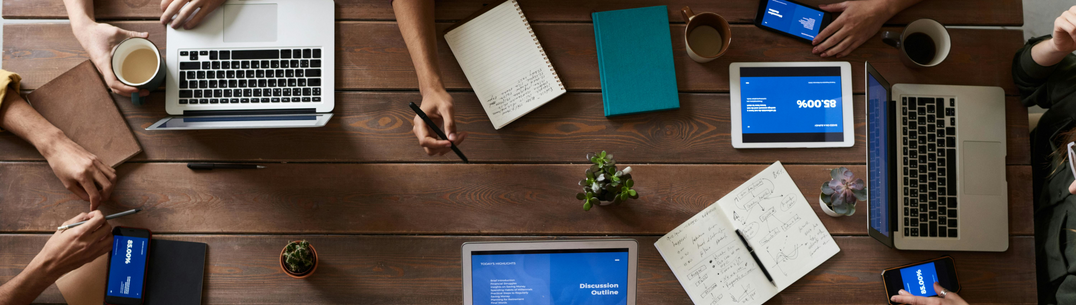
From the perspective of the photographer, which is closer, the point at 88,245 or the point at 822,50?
the point at 88,245

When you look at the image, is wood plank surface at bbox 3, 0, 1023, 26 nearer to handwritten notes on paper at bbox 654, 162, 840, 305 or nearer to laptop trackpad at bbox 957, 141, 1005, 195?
laptop trackpad at bbox 957, 141, 1005, 195

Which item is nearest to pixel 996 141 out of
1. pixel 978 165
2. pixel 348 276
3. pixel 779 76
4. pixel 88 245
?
pixel 978 165

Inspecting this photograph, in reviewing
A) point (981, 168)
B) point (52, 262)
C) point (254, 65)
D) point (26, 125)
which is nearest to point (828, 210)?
point (981, 168)

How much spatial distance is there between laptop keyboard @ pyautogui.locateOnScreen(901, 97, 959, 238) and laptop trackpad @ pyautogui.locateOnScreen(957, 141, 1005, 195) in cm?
3

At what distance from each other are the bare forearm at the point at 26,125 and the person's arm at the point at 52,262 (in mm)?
203

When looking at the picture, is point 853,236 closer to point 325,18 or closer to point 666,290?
point 666,290

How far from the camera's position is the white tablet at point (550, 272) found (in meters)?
1.19

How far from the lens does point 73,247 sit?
3.76 ft

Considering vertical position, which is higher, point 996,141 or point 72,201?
point 996,141

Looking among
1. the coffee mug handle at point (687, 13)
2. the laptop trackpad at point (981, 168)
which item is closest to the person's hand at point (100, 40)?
the coffee mug handle at point (687, 13)

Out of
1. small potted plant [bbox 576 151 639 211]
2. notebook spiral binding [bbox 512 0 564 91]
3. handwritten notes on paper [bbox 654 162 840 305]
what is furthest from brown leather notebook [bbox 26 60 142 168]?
handwritten notes on paper [bbox 654 162 840 305]

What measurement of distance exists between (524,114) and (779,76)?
25.2 inches

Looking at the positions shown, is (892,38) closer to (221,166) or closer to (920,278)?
(920,278)

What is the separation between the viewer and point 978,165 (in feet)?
4.14
